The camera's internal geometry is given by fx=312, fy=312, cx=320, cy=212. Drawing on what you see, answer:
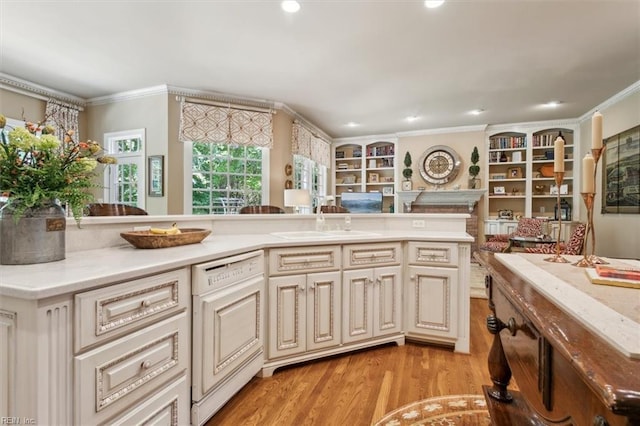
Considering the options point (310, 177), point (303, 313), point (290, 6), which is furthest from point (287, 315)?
point (310, 177)

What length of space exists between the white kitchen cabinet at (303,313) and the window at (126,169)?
368cm

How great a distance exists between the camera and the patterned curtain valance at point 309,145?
550 centimetres

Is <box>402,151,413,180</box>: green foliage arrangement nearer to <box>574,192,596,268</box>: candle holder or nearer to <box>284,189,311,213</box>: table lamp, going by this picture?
<box>284,189,311,213</box>: table lamp

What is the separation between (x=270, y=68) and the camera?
3.80 m

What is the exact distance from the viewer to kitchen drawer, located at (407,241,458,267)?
7.63 feet

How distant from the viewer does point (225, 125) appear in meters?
4.75

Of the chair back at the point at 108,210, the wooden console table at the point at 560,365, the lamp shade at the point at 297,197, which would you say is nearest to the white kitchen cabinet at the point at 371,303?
the wooden console table at the point at 560,365

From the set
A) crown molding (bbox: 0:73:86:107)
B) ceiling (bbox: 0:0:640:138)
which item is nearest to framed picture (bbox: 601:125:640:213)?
ceiling (bbox: 0:0:640:138)

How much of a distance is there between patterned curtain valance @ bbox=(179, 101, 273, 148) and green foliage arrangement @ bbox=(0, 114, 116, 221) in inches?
138

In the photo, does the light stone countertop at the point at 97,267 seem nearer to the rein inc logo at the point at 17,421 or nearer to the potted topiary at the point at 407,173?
the rein inc logo at the point at 17,421

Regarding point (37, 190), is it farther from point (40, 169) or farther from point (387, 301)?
point (387, 301)

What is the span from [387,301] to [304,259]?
2.55 feet

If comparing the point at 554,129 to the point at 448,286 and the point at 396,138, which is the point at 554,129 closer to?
the point at 396,138

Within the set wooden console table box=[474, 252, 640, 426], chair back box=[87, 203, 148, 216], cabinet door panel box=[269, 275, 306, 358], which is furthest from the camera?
chair back box=[87, 203, 148, 216]
